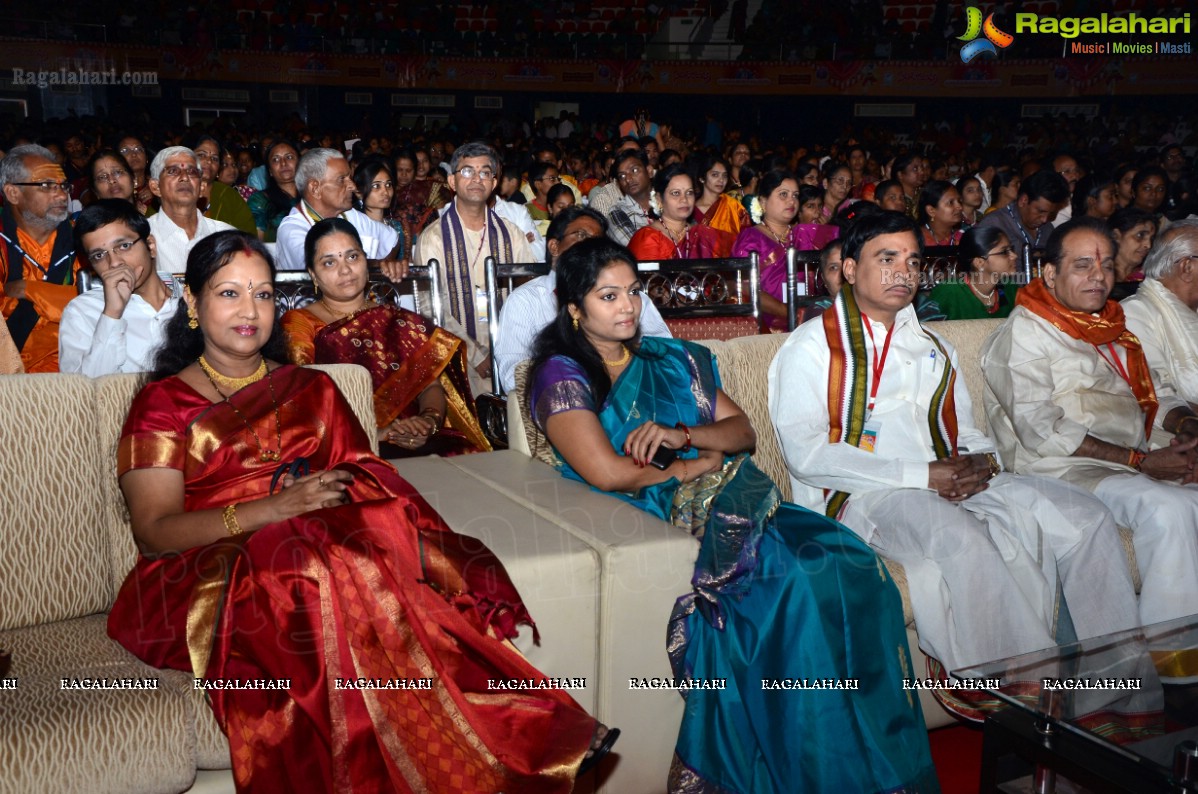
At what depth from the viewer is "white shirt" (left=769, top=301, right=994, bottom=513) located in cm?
224

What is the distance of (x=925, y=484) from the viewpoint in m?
2.21

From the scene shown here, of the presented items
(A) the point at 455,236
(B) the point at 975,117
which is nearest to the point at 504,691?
(A) the point at 455,236

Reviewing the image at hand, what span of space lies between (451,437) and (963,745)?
1.60 m

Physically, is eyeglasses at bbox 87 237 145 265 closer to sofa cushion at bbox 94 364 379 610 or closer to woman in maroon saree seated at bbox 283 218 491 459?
woman in maroon saree seated at bbox 283 218 491 459

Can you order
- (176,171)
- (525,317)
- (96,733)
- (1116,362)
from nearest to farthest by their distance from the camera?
1. (96,733)
2. (1116,362)
3. (525,317)
4. (176,171)

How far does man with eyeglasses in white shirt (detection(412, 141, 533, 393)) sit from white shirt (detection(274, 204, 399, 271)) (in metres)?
0.26

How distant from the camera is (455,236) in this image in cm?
385

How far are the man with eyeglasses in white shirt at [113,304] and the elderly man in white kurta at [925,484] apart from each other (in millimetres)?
1639

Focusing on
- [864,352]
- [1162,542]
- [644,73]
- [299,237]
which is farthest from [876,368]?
[644,73]

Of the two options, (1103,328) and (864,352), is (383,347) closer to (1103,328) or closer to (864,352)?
(864,352)

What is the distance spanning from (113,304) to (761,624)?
1.74 meters

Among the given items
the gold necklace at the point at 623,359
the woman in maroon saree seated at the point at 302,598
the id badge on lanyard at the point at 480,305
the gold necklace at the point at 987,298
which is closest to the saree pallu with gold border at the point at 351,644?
the woman in maroon saree seated at the point at 302,598

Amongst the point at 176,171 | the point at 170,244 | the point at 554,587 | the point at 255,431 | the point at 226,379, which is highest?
the point at 176,171

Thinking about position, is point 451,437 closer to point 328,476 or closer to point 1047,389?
point 328,476
